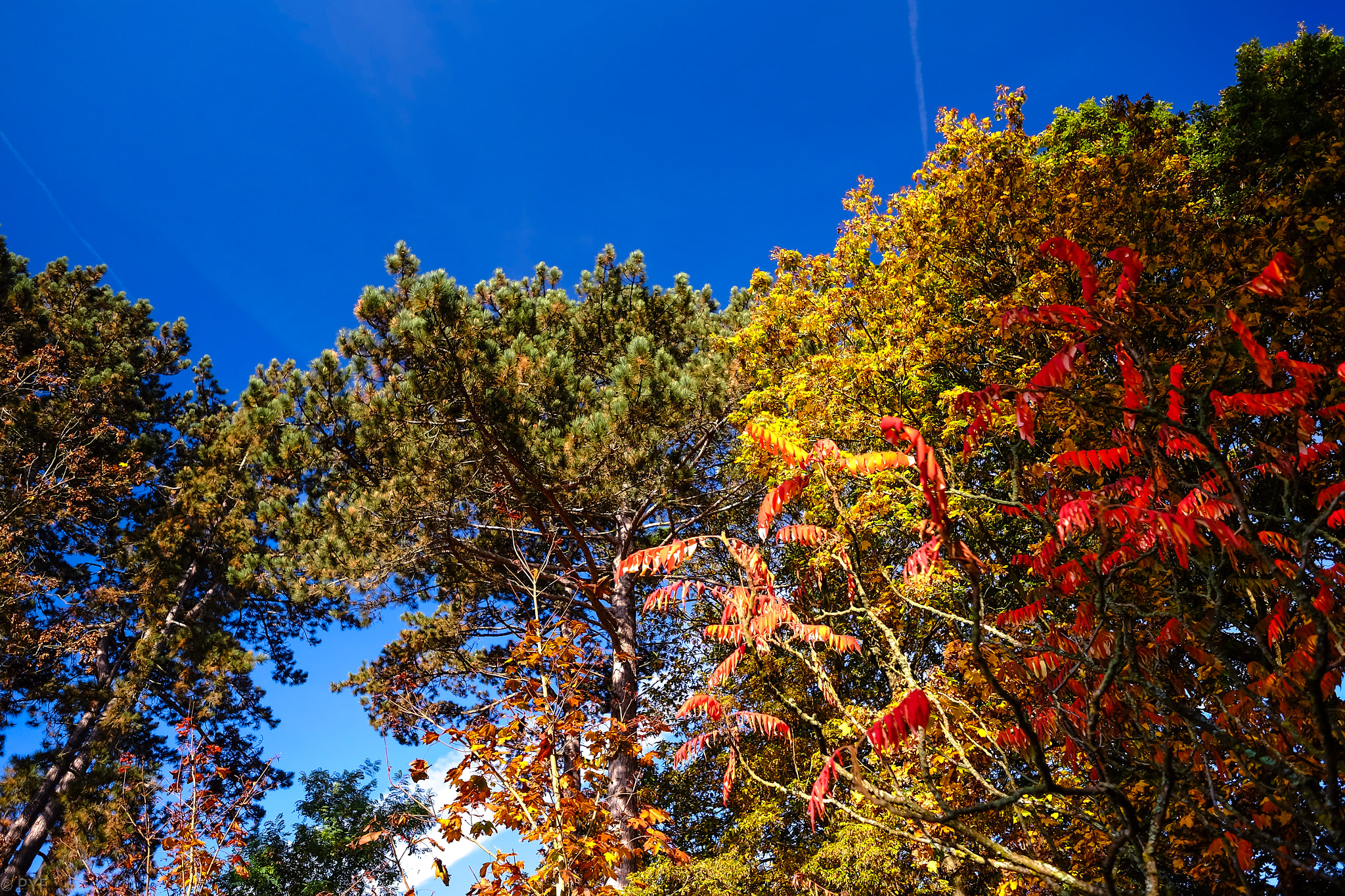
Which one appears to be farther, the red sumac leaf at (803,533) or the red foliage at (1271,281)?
the red sumac leaf at (803,533)

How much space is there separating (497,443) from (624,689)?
15.2 ft

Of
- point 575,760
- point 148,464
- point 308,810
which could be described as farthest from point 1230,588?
point 308,810

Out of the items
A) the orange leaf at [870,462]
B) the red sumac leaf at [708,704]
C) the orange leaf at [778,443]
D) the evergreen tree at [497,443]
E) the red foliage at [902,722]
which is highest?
the evergreen tree at [497,443]

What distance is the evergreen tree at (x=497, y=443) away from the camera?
9648 mm

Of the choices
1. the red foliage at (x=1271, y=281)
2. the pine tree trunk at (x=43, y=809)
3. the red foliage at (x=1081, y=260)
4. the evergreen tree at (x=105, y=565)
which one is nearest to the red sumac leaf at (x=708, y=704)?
the red foliage at (x=1081, y=260)

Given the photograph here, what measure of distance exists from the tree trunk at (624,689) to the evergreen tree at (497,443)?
43mm

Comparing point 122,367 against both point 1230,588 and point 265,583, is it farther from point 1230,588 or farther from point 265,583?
point 1230,588

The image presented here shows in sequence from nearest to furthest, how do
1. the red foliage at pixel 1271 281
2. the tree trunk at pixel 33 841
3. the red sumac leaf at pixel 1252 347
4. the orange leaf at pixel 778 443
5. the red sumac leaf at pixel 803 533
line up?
1. the red sumac leaf at pixel 1252 347
2. the red foliage at pixel 1271 281
3. the orange leaf at pixel 778 443
4. the red sumac leaf at pixel 803 533
5. the tree trunk at pixel 33 841

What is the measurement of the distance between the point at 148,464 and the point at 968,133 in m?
17.2

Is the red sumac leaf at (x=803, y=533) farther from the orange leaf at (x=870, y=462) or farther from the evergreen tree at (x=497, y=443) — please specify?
the evergreen tree at (x=497, y=443)

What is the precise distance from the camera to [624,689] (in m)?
11.0

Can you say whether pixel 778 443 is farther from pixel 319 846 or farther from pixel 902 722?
pixel 319 846

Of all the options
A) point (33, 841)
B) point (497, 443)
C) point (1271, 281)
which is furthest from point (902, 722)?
point (33, 841)

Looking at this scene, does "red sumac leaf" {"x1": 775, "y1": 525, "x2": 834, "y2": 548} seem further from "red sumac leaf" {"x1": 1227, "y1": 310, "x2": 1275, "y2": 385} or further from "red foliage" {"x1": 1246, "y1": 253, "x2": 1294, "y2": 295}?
"red foliage" {"x1": 1246, "y1": 253, "x2": 1294, "y2": 295}
